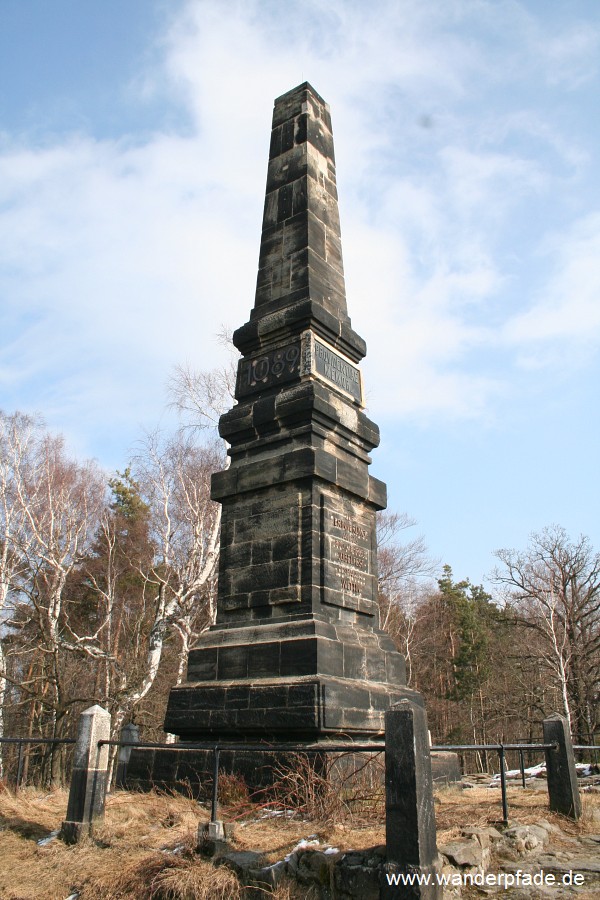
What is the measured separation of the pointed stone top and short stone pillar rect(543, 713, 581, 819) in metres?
5.88

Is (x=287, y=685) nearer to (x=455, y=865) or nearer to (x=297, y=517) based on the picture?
(x=297, y=517)

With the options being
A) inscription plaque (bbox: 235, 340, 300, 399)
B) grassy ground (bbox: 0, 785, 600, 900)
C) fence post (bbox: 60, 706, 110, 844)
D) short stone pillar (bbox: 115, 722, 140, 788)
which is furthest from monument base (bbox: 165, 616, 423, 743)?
inscription plaque (bbox: 235, 340, 300, 399)

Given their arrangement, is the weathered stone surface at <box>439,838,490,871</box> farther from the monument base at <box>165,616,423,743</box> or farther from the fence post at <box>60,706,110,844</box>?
the fence post at <box>60,706,110,844</box>

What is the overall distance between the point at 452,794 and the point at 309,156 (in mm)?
9123

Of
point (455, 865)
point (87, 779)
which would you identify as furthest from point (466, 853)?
point (87, 779)

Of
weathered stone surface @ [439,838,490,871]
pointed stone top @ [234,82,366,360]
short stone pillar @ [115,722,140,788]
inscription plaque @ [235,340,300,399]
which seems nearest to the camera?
weathered stone surface @ [439,838,490,871]

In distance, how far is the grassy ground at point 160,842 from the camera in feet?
15.8

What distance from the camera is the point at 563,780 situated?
21.2 ft

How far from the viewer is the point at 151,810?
264 inches

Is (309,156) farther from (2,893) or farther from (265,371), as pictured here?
(2,893)

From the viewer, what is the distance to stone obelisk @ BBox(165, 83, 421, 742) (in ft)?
24.8

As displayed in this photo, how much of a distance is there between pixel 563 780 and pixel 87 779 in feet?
14.5

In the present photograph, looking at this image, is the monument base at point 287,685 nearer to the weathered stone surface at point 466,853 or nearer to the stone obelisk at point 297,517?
the stone obelisk at point 297,517

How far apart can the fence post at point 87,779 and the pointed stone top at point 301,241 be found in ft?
18.3
